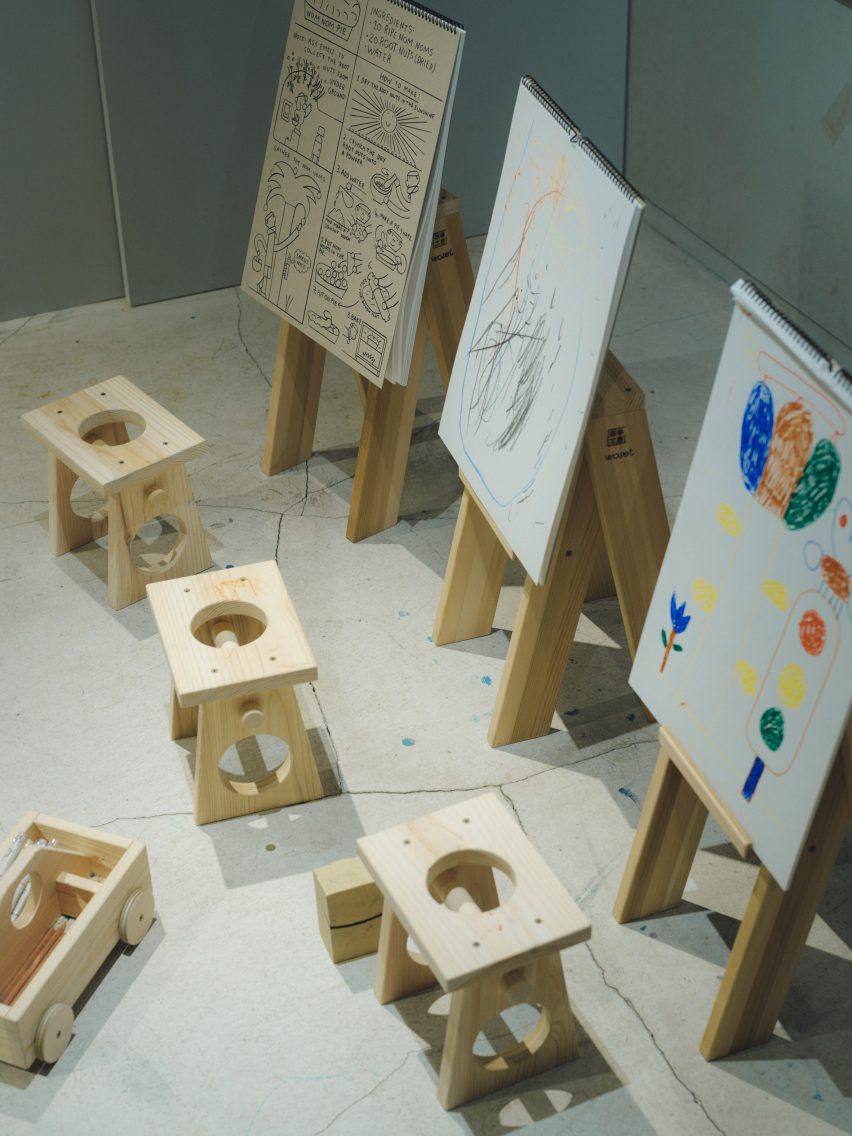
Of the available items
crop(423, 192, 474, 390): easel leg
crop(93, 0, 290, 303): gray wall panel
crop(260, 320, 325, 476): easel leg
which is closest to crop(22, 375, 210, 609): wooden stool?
crop(260, 320, 325, 476): easel leg

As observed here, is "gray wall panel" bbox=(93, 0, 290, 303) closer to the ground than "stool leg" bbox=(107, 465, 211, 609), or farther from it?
farther from it

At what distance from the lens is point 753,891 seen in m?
2.45

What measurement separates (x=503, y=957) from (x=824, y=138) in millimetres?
3230

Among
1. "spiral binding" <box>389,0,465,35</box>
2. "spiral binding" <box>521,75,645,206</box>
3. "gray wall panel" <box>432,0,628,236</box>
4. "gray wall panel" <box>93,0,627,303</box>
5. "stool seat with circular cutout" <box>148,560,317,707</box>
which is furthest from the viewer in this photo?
"gray wall panel" <box>432,0,628,236</box>

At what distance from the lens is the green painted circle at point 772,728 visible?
2174 millimetres

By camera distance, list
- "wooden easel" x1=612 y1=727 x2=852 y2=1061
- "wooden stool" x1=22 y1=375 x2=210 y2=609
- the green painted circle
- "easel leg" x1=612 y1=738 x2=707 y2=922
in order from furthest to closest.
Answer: "wooden stool" x1=22 y1=375 x2=210 y2=609 → "easel leg" x1=612 y1=738 x2=707 y2=922 → "wooden easel" x1=612 y1=727 x2=852 y2=1061 → the green painted circle

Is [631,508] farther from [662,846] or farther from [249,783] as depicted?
[249,783]

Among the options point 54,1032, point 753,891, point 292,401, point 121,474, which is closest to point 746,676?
point 753,891

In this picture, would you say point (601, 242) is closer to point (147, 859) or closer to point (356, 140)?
point (356, 140)

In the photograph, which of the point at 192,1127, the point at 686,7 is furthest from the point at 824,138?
the point at 192,1127

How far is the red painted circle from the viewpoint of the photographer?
6.73ft

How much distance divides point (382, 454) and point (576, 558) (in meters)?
1.00

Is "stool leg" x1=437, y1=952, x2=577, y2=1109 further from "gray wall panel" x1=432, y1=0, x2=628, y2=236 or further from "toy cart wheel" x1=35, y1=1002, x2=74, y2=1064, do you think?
"gray wall panel" x1=432, y1=0, x2=628, y2=236

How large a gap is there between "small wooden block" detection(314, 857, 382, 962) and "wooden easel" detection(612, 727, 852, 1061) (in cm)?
53
